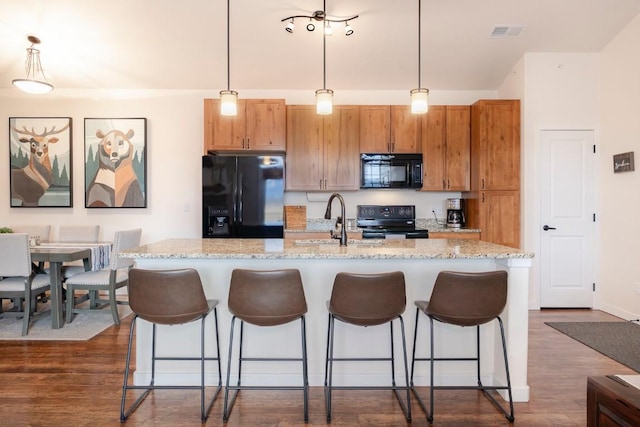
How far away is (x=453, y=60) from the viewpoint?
4277mm

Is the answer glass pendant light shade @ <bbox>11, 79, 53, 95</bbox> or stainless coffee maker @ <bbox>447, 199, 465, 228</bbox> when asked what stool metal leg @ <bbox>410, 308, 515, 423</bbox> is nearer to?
stainless coffee maker @ <bbox>447, 199, 465, 228</bbox>

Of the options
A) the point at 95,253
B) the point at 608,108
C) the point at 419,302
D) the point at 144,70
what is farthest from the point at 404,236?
the point at 144,70

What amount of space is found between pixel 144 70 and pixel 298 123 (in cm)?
195

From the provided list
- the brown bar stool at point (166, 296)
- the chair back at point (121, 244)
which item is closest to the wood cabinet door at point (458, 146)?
the brown bar stool at point (166, 296)

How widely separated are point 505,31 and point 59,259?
4.94 meters

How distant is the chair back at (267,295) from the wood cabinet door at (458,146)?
3175mm

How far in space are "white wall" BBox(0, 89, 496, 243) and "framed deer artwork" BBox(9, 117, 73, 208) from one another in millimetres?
87

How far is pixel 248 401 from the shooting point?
221 centimetres

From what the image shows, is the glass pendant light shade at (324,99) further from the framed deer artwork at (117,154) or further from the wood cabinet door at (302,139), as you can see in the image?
the framed deer artwork at (117,154)

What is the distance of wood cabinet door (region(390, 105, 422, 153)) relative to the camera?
14.9 ft

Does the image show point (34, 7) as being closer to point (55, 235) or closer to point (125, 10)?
point (125, 10)

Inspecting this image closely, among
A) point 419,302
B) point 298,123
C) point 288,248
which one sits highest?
point 298,123

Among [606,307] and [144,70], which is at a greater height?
[144,70]

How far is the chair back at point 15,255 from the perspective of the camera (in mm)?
3273
